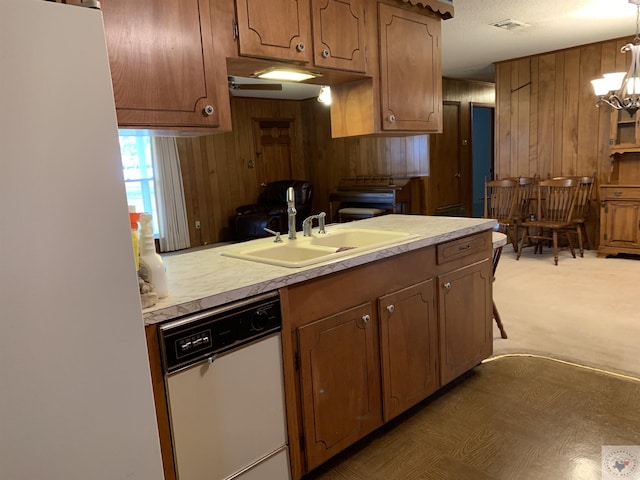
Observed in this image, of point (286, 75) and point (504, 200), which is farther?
point (504, 200)

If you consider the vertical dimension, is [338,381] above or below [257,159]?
below

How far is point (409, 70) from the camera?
2.48 metres

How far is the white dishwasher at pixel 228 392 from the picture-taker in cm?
138

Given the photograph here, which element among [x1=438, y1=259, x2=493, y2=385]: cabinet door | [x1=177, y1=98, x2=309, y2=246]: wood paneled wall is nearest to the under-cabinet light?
[x1=438, y1=259, x2=493, y2=385]: cabinet door

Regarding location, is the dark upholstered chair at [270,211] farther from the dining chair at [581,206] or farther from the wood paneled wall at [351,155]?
the dining chair at [581,206]

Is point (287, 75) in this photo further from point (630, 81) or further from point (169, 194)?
point (169, 194)

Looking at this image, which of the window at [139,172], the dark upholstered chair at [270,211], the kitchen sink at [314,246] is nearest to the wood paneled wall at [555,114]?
the dark upholstered chair at [270,211]

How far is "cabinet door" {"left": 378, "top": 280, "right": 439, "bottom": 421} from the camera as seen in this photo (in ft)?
6.67

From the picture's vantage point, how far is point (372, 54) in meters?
2.29

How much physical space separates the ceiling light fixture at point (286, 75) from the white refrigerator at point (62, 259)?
113cm

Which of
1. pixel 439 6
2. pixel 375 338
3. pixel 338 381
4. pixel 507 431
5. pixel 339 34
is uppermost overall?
pixel 439 6

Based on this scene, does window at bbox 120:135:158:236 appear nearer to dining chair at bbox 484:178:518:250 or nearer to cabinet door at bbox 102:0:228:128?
dining chair at bbox 484:178:518:250

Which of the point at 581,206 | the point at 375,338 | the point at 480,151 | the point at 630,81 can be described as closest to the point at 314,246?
the point at 375,338

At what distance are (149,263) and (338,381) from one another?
87 cm
